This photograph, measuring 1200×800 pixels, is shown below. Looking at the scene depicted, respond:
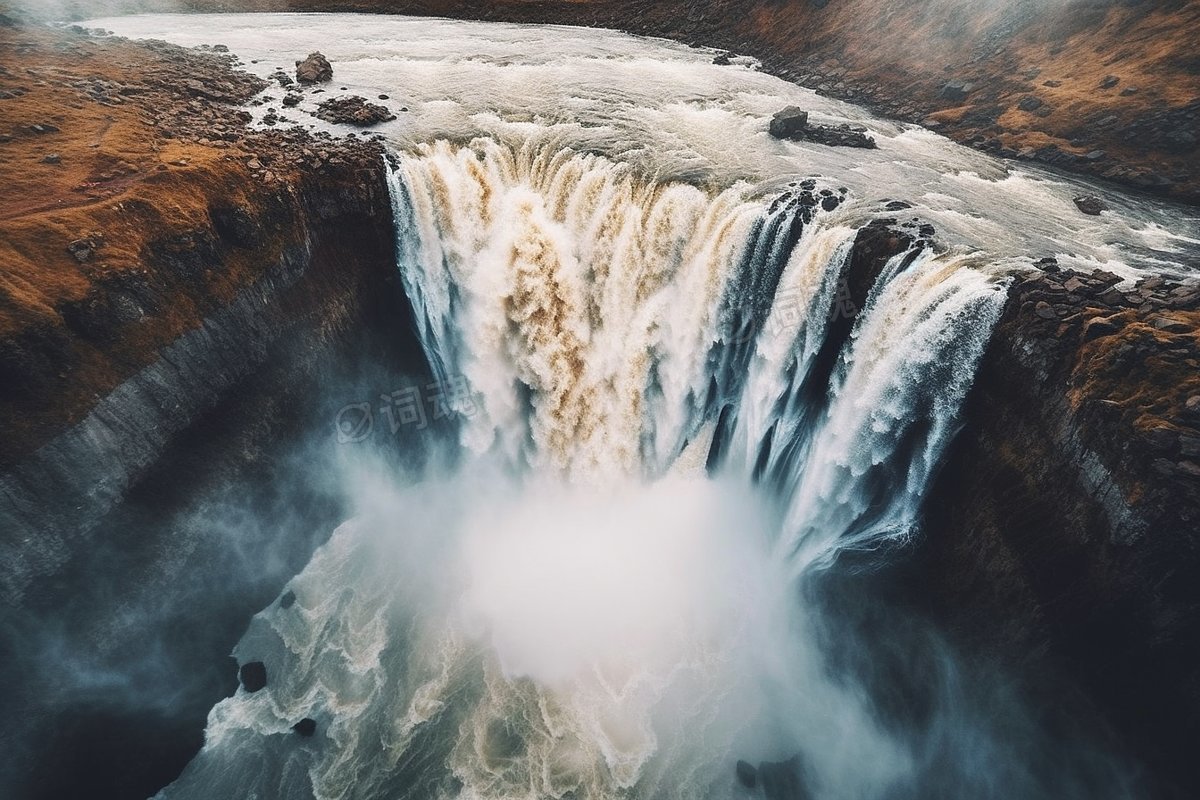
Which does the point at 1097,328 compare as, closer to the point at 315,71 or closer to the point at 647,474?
the point at 647,474

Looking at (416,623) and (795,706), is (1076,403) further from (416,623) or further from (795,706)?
(416,623)

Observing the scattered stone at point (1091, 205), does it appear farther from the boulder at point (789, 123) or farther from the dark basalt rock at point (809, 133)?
the boulder at point (789, 123)

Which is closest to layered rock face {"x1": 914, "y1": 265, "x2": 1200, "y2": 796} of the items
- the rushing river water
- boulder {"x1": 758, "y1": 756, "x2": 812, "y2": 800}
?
the rushing river water

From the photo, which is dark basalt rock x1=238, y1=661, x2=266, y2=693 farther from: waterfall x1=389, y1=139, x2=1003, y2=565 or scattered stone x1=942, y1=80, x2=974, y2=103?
scattered stone x1=942, y1=80, x2=974, y2=103

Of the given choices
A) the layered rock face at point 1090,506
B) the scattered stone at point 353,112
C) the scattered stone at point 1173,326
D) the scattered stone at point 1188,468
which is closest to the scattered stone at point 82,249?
the scattered stone at point 353,112

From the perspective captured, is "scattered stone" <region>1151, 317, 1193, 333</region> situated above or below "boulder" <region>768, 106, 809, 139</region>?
below
